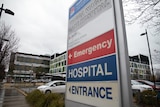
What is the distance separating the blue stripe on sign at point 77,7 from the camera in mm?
2696

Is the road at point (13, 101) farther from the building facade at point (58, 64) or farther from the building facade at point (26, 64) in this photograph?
the building facade at point (58, 64)

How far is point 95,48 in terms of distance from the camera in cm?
207

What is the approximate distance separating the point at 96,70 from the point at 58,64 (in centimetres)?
6976

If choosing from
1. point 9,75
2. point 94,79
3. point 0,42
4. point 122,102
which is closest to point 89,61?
point 94,79

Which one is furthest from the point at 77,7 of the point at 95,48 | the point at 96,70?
the point at 96,70

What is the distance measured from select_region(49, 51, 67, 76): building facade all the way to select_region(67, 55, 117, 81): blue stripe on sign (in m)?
62.6

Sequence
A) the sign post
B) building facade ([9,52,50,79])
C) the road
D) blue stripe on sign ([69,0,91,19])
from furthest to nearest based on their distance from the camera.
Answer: building facade ([9,52,50,79]), the road, blue stripe on sign ([69,0,91,19]), the sign post

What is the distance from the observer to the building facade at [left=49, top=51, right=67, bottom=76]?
216 feet

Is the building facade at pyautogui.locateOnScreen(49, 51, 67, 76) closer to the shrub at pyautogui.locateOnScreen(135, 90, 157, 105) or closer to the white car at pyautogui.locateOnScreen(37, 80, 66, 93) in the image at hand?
the white car at pyautogui.locateOnScreen(37, 80, 66, 93)

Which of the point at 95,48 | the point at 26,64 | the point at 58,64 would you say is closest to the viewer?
the point at 95,48

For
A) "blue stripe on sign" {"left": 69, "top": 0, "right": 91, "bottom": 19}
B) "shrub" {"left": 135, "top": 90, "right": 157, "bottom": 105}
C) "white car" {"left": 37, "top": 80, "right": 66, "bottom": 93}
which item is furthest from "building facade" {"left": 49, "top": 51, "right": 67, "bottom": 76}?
"blue stripe on sign" {"left": 69, "top": 0, "right": 91, "bottom": 19}

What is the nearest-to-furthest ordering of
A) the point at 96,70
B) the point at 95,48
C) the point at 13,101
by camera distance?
the point at 96,70 → the point at 95,48 → the point at 13,101

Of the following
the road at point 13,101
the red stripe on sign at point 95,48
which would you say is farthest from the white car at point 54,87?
the red stripe on sign at point 95,48

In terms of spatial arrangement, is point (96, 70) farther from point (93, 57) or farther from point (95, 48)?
point (95, 48)
